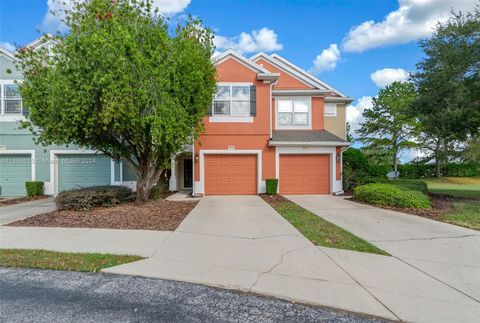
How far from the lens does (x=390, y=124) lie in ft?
90.5

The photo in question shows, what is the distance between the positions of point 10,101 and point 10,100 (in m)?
0.05

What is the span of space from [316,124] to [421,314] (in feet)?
42.7

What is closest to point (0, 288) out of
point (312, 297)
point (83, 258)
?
point (83, 258)

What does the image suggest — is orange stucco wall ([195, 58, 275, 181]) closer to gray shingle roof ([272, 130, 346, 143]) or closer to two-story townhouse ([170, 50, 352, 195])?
two-story townhouse ([170, 50, 352, 195])

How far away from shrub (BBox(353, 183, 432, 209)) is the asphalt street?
8.02 metres

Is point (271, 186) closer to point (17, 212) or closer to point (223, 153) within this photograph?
point (223, 153)

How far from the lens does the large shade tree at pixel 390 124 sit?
2720 centimetres

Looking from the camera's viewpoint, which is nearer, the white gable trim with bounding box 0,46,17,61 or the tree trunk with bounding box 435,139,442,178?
the white gable trim with bounding box 0,46,17,61

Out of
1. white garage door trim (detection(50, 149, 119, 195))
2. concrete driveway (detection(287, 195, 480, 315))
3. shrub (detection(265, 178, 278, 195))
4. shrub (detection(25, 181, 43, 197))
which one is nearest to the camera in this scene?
concrete driveway (detection(287, 195, 480, 315))

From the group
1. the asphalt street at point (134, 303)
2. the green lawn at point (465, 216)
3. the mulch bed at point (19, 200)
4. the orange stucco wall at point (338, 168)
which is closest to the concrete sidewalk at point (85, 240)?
the asphalt street at point (134, 303)

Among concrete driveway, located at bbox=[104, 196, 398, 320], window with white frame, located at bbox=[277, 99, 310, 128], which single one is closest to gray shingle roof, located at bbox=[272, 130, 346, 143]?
window with white frame, located at bbox=[277, 99, 310, 128]

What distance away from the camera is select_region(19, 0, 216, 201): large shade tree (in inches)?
287

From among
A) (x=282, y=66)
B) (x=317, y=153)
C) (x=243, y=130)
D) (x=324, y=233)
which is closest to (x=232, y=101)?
(x=243, y=130)

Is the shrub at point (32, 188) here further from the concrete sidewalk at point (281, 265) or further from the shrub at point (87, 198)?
the concrete sidewalk at point (281, 265)
